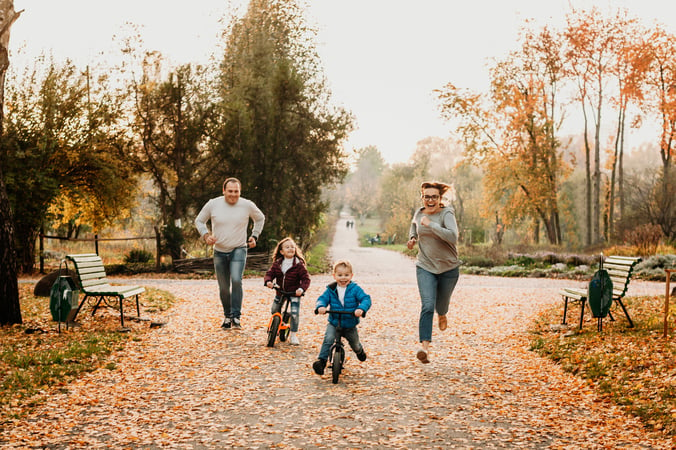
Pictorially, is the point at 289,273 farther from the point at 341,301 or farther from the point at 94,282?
the point at 94,282

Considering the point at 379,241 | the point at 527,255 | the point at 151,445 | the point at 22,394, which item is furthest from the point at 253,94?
the point at 379,241

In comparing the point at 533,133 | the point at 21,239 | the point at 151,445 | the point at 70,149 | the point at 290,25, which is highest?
the point at 290,25

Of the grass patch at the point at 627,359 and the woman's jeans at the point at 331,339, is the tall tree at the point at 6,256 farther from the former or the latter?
the grass patch at the point at 627,359

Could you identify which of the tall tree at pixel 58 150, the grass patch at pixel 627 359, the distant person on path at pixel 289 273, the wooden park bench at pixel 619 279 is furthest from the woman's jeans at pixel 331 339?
the tall tree at pixel 58 150

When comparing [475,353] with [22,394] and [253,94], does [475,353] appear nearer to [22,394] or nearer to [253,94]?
[22,394]

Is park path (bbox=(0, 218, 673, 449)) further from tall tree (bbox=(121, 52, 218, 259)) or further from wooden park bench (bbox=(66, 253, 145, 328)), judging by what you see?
tall tree (bbox=(121, 52, 218, 259))

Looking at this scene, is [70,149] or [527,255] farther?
[527,255]

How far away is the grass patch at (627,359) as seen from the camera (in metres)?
5.68

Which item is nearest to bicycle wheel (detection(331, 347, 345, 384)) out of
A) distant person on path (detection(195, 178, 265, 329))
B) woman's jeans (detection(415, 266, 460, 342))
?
woman's jeans (detection(415, 266, 460, 342))

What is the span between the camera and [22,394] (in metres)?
6.17

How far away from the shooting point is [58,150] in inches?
790

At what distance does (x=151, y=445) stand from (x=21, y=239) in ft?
57.5

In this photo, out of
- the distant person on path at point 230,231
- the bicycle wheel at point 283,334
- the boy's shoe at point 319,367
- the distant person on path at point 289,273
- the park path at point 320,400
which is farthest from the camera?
the distant person on path at point 230,231

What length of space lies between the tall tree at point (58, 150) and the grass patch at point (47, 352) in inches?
343
